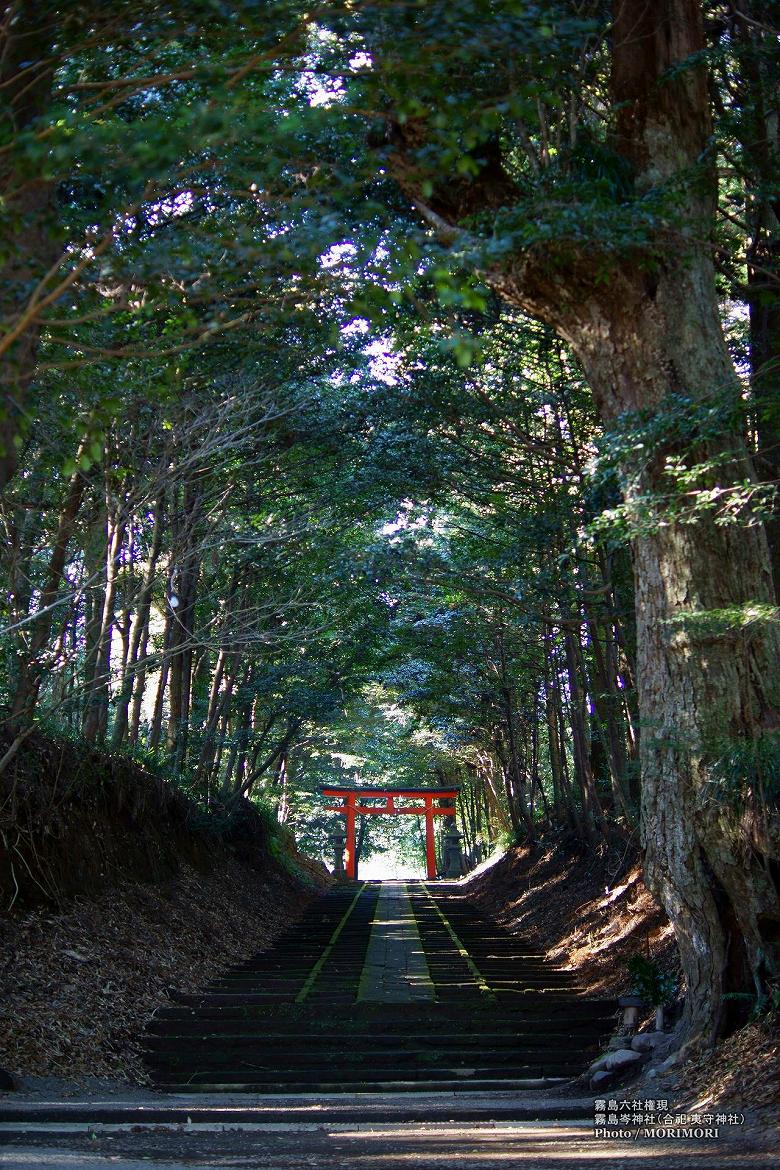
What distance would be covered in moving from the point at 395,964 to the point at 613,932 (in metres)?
2.46

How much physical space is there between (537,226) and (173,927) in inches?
304

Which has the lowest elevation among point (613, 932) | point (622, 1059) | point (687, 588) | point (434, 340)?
point (622, 1059)

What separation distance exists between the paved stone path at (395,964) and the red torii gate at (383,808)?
12.9 meters

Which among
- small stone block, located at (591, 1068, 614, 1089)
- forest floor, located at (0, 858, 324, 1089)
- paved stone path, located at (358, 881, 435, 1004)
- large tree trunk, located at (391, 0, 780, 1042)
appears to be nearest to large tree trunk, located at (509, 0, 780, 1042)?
large tree trunk, located at (391, 0, 780, 1042)

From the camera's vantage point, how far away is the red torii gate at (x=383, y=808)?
99.0 ft

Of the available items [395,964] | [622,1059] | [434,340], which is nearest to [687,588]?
[622,1059]

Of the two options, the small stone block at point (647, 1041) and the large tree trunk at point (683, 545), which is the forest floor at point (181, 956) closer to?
the small stone block at point (647, 1041)

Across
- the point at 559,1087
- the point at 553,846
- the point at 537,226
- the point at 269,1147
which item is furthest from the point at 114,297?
the point at 553,846

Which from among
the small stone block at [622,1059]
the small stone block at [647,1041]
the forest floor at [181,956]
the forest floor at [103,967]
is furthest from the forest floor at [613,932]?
the forest floor at [103,967]

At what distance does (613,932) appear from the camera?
966 cm

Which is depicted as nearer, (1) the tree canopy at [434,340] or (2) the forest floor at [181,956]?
(1) the tree canopy at [434,340]

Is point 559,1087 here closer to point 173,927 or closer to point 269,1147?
point 269,1147

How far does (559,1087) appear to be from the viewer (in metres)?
5.80

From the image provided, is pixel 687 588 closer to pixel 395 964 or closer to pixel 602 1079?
pixel 602 1079
